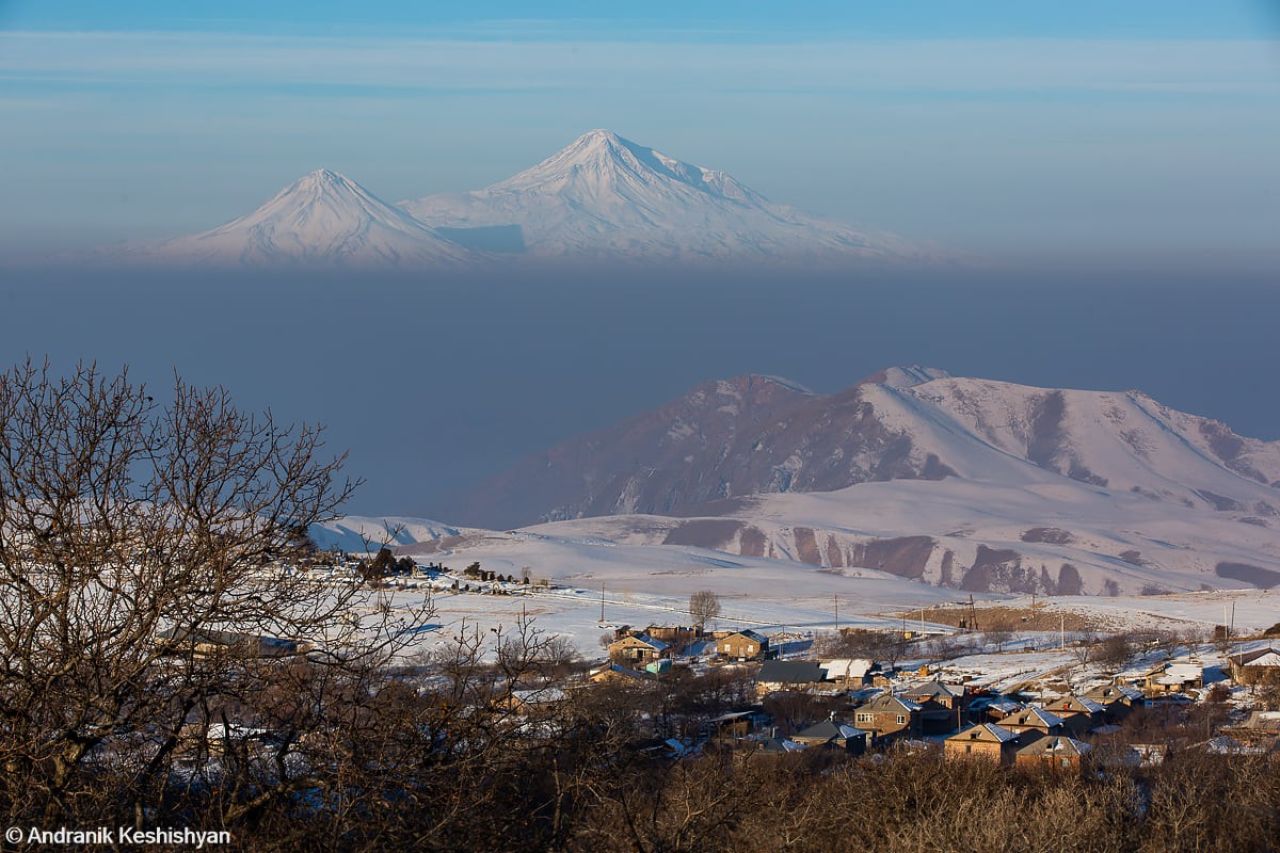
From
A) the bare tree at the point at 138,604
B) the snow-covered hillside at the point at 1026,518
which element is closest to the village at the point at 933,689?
the bare tree at the point at 138,604

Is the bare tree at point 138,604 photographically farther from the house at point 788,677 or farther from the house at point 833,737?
the house at point 788,677

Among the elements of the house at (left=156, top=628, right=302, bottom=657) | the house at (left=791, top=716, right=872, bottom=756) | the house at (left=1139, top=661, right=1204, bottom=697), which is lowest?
the house at (left=791, top=716, right=872, bottom=756)

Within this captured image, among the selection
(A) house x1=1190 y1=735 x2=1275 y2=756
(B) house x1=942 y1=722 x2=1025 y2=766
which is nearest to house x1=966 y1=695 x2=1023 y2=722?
(B) house x1=942 y1=722 x2=1025 y2=766

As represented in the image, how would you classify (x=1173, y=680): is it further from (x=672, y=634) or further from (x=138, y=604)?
A: (x=138, y=604)

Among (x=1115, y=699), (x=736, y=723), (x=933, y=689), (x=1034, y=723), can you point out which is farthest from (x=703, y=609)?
(x=1034, y=723)

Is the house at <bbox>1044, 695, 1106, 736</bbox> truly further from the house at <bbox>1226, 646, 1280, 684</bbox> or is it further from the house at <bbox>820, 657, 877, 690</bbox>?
the house at <bbox>820, 657, 877, 690</bbox>

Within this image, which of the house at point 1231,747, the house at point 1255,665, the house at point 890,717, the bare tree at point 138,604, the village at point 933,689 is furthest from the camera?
the house at point 1255,665

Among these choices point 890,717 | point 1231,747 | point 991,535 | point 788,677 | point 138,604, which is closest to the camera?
point 138,604
